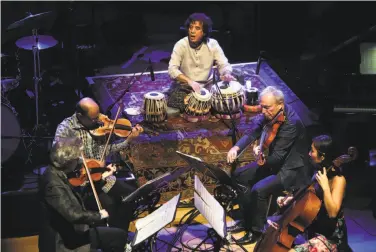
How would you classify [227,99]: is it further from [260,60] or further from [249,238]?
[249,238]

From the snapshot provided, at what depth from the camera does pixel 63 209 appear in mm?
5418

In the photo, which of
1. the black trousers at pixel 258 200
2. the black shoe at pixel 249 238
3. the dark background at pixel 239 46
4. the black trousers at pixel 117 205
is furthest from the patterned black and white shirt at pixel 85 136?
the black shoe at pixel 249 238

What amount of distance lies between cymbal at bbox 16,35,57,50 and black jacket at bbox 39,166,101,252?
2793 millimetres

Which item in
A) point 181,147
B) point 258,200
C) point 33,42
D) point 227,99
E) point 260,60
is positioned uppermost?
point 33,42

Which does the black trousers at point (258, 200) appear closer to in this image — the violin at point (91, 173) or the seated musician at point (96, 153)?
the seated musician at point (96, 153)

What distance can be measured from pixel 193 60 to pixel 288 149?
A: 5.71ft

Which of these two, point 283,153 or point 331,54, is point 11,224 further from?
point 331,54

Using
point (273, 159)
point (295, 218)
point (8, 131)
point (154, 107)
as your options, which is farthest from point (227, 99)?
point (295, 218)

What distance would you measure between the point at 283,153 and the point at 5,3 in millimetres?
4311

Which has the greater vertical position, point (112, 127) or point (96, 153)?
point (112, 127)

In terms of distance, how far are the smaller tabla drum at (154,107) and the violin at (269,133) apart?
1255mm

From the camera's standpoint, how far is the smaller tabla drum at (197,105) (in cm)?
769

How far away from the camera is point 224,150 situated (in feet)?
24.5

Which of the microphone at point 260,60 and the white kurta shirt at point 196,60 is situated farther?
the microphone at point 260,60
